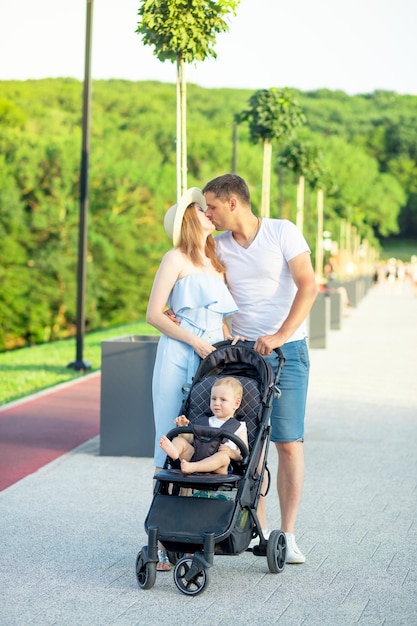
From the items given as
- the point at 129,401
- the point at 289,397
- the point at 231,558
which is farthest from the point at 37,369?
the point at 289,397

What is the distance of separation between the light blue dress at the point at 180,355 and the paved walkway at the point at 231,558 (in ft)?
2.27

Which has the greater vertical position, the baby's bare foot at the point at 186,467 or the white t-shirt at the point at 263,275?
the white t-shirt at the point at 263,275

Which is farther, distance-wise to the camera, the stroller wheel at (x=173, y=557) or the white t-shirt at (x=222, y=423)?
the stroller wheel at (x=173, y=557)

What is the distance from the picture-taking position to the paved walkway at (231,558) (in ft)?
17.0

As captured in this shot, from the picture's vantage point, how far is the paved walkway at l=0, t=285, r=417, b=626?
17.0ft

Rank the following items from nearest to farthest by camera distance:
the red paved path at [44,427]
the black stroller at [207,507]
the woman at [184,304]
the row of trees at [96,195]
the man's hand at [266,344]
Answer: the black stroller at [207,507], the man's hand at [266,344], the woman at [184,304], the red paved path at [44,427], the row of trees at [96,195]

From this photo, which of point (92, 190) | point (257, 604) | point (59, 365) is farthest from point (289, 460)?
point (92, 190)

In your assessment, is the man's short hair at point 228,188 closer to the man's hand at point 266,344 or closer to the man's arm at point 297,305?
the man's arm at point 297,305

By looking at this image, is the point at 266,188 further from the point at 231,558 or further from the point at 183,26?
the point at 231,558

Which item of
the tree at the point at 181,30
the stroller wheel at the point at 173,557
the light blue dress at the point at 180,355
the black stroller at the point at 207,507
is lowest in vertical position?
the stroller wheel at the point at 173,557

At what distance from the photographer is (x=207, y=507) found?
543cm

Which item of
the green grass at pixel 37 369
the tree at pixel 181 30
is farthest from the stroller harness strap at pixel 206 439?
the green grass at pixel 37 369

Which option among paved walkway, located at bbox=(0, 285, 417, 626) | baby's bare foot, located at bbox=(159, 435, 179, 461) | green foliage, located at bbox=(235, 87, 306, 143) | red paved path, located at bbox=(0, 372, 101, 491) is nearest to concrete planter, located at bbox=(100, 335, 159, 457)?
paved walkway, located at bbox=(0, 285, 417, 626)

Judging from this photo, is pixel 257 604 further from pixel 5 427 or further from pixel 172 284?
pixel 5 427
